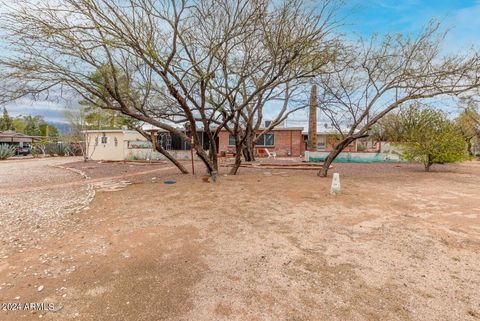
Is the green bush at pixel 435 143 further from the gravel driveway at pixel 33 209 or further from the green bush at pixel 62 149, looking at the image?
the green bush at pixel 62 149

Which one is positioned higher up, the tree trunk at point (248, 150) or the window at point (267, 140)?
the window at point (267, 140)

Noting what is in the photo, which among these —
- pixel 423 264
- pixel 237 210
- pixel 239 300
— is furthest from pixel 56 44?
pixel 423 264

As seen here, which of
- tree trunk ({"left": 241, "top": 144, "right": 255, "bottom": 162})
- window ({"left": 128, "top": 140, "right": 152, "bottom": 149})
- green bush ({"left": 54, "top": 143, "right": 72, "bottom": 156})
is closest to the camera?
tree trunk ({"left": 241, "top": 144, "right": 255, "bottom": 162})

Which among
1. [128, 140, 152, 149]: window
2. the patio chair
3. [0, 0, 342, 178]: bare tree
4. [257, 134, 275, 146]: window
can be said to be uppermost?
[0, 0, 342, 178]: bare tree

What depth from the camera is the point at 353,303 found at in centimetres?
253

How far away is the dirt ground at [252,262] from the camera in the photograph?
2473 mm

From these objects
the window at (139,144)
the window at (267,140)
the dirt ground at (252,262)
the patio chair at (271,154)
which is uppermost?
the window at (267,140)

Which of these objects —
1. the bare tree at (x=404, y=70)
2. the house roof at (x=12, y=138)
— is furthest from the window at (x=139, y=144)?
the house roof at (x=12, y=138)

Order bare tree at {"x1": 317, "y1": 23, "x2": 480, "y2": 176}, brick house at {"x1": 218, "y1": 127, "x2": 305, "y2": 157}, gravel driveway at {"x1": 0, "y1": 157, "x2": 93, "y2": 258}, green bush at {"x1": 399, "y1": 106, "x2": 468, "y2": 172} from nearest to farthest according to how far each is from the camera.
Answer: gravel driveway at {"x1": 0, "y1": 157, "x2": 93, "y2": 258}, bare tree at {"x1": 317, "y1": 23, "x2": 480, "y2": 176}, green bush at {"x1": 399, "y1": 106, "x2": 468, "y2": 172}, brick house at {"x1": 218, "y1": 127, "x2": 305, "y2": 157}

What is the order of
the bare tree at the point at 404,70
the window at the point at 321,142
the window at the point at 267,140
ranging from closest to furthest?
the bare tree at the point at 404,70
the window at the point at 267,140
the window at the point at 321,142

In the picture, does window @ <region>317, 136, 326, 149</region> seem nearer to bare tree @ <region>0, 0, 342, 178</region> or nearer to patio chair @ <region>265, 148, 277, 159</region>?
patio chair @ <region>265, 148, 277, 159</region>

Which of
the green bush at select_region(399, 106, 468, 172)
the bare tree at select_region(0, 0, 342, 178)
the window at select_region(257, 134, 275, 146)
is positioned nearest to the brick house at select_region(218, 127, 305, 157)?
the window at select_region(257, 134, 275, 146)

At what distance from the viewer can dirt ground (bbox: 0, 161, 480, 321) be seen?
2473 millimetres

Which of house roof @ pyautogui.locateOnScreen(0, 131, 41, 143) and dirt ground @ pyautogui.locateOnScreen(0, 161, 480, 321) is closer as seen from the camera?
dirt ground @ pyautogui.locateOnScreen(0, 161, 480, 321)
